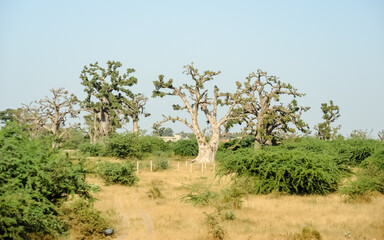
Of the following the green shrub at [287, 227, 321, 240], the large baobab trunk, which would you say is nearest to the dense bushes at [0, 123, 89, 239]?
the green shrub at [287, 227, 321, 240]

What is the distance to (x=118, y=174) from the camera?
29.8 meters

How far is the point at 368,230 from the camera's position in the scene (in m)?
16.7

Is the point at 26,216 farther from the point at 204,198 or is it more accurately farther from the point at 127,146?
the point at 127,146

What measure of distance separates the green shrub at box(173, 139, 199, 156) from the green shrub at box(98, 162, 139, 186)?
120 feet

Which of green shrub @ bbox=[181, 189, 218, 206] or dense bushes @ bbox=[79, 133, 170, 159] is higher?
dense bushes @ bbox=[79, 133, 170, 159]

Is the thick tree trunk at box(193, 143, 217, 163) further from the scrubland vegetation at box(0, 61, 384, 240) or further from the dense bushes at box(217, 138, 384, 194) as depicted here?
the dense bushes at box(217, 138, 384, 194)

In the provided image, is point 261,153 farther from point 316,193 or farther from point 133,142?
point 133,142

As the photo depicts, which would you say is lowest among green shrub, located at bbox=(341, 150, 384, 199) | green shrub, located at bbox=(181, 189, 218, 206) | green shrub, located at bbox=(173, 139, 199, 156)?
green shrub, located at bbox=(181, 189, 218, 206)

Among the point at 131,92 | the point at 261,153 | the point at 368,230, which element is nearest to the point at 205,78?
the point at 131,92

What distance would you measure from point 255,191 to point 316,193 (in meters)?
3.23

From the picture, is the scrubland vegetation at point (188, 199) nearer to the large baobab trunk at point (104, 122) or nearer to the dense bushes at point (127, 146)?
the dense bushes at point (127, 146)

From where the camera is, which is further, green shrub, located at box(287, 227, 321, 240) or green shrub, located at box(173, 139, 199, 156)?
green shrub, located at box(173, 139, 199, 156)

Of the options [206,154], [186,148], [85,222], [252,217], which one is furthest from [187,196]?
[186,148]

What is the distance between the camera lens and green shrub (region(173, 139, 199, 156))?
218ft
